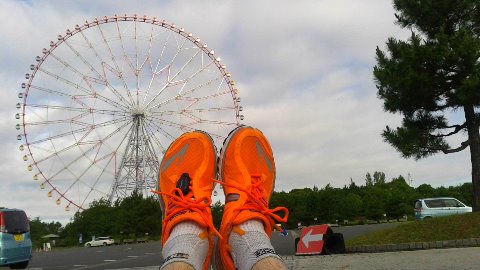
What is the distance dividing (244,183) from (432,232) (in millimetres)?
8727

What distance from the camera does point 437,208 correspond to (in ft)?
67.3

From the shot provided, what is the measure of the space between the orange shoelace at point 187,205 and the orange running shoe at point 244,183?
81 millimetres

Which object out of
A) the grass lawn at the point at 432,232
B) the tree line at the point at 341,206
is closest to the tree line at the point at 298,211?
the tree line at the point at 341,206

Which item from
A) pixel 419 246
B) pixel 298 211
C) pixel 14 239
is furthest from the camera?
pixel 298 211

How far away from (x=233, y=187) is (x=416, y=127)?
11.6 m

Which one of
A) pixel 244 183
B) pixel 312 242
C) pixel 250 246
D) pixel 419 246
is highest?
pixel 244 183

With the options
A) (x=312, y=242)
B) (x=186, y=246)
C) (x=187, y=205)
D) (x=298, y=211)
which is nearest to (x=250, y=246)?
(x=186, y=246)

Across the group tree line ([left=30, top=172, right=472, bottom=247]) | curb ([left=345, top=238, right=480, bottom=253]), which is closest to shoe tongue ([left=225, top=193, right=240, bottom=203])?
curb ([left=345, top=238, right=480, bottom=253])

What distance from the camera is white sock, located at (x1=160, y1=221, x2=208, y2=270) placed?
1876mm

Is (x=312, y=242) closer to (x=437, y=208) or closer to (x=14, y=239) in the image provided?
(x=14, y=239)

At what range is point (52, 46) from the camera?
2984cm

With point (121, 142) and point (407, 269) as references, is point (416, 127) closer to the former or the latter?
point (407, 269)

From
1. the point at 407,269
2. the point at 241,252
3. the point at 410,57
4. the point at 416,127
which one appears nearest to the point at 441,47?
the point at 410,57

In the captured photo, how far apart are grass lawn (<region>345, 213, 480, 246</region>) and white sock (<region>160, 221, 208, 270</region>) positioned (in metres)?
8.63
